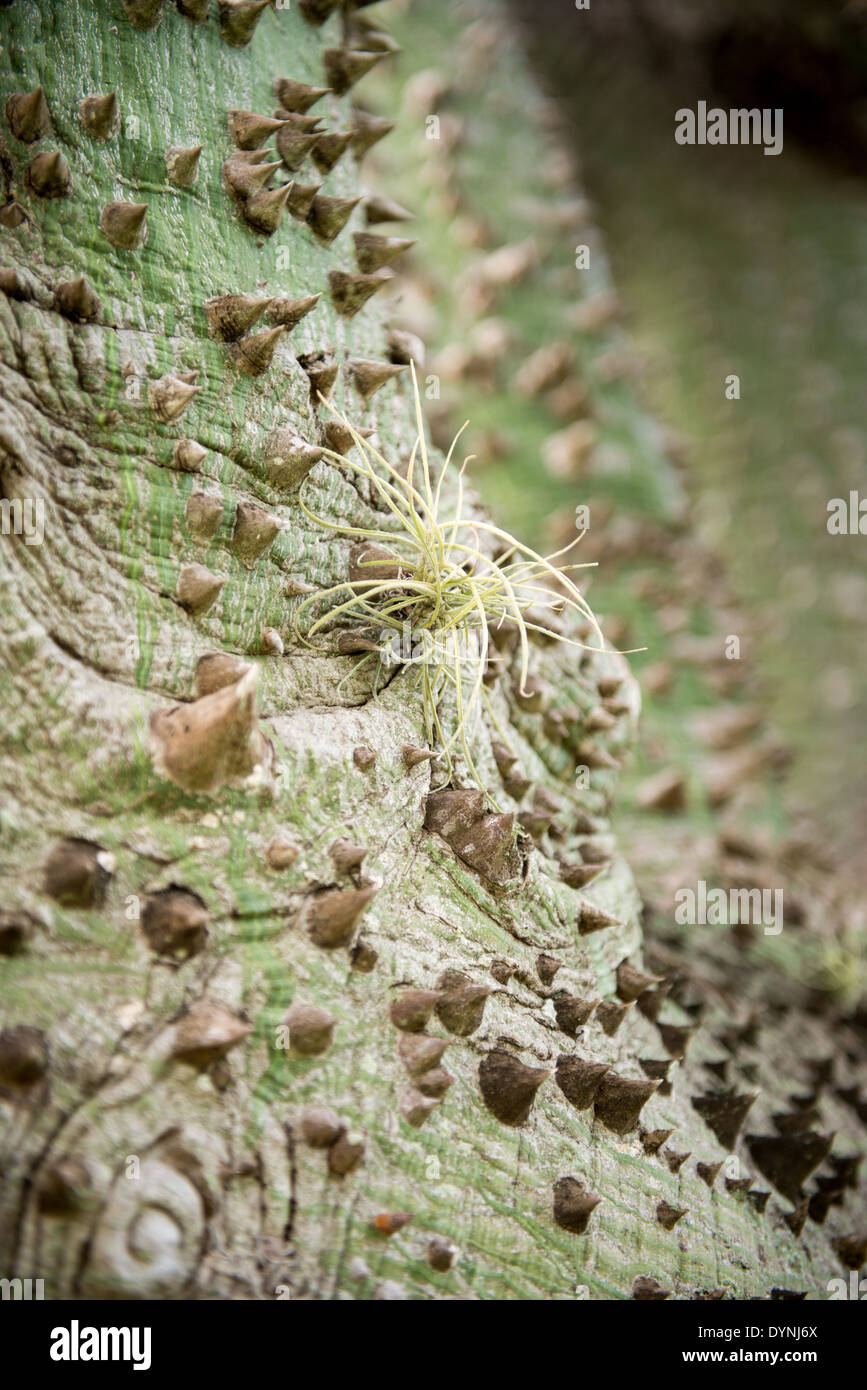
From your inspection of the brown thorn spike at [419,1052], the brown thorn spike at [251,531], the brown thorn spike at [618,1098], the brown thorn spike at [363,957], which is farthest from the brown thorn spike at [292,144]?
the brown thorn spike at [618,1098]

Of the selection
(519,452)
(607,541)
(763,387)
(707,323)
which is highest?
(707,323)

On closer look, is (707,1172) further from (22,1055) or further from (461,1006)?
(22,1055)

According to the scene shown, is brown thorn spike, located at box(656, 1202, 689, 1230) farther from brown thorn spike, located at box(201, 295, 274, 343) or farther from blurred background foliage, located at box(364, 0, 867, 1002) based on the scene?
brown thorn spike, located at box(201, 295, 274, 343)

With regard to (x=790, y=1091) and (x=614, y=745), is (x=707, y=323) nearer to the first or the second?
(x=614, y=745)

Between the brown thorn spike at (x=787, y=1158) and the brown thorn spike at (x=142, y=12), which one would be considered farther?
the brown thorn spike at (x=787, y=1158)

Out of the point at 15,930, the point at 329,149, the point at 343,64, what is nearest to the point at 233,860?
the point at 15,930

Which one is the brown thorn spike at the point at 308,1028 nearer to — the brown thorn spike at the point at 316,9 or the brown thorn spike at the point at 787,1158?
the brown thorn spike at the point at 787,1158

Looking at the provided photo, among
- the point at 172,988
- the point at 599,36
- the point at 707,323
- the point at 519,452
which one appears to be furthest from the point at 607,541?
the point at 599,36
